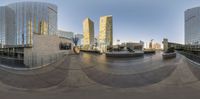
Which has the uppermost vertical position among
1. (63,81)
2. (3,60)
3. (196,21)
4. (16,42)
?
(196,21)

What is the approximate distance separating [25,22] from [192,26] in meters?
6.53

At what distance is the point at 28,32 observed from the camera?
5.02 metres

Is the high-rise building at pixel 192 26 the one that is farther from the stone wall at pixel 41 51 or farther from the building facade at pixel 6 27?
the building facade at pixel 6 27

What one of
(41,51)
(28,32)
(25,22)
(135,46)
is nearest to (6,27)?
(28,32)

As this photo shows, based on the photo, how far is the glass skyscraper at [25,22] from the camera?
4.25 meters

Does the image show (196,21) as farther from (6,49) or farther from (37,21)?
(6,49)

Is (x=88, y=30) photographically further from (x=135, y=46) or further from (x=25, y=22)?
(x=25, y=22)

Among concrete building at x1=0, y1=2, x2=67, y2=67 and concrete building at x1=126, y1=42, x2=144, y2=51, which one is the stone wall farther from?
concrete building at x1=126, y1=42, x2=144, y2=51

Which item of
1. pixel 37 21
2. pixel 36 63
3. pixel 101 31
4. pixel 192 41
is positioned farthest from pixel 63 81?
pixel 192 41

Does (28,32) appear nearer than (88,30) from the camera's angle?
No

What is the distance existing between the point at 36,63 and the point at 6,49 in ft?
6.08

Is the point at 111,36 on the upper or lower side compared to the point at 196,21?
lower

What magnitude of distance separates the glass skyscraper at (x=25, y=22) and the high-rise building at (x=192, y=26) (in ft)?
15.0

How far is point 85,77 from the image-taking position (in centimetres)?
309
